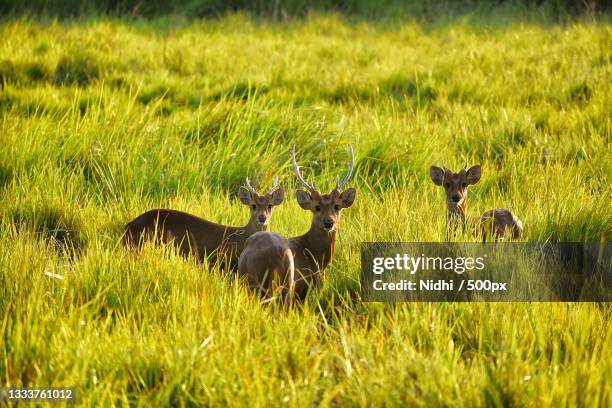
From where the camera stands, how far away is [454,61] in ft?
28.6

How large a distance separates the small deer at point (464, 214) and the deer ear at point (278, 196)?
2.60ft

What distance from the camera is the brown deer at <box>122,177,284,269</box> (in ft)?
13.5

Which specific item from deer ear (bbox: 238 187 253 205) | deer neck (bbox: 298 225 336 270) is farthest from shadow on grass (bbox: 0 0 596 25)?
deer neck (bbox: 298 225 336 270)

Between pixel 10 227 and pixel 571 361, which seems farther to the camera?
pixel 10 227

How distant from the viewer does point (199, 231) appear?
417cm

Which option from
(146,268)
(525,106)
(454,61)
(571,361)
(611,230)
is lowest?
(571,361)

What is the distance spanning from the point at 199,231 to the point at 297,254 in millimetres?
532

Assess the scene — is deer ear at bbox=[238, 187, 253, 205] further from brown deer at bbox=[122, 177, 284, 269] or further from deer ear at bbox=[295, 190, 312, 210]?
deer ear at bbox=[295, 190, 312, 210]

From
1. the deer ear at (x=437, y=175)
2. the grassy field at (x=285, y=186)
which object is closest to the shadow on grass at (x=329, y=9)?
the grassy field at (x=285, y=186)

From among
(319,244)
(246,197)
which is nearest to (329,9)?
(246,197)

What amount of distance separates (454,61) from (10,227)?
5.29m

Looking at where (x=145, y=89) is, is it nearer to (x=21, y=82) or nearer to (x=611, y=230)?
(x=21, y=82)

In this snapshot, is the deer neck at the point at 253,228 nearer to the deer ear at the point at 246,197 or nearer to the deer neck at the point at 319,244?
the deer ear at the point at 246,197

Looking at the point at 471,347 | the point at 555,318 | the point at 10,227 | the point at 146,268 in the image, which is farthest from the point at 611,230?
the point at 10,227
